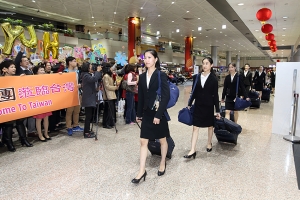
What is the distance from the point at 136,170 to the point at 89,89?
75.9 inches

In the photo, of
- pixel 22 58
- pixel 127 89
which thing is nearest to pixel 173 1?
pixel 127 89

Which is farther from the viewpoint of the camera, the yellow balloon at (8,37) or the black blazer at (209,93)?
the yellow balloon at (8,37)

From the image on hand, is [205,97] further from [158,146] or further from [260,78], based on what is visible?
[260,78]

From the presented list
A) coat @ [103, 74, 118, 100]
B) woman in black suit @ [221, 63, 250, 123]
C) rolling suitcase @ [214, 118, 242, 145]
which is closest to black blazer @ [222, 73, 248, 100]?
woman in black suit @ [221, 63, 250, 123]

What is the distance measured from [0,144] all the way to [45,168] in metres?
1.35

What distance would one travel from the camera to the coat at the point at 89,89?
156 inches

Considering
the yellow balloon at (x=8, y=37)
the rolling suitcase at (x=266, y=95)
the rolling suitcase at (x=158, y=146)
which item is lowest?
the rolling suitcase at (x=158, y=146)

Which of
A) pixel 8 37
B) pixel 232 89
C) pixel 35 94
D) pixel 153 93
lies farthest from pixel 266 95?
pixel 8 37

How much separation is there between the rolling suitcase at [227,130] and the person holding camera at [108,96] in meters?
2.14

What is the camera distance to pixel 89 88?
4078mm

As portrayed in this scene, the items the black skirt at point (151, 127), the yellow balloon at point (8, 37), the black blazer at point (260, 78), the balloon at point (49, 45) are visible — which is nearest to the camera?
the black skirt at point (151, 127)

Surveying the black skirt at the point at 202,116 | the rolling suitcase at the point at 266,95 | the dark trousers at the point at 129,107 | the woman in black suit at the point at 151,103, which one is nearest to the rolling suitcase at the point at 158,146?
the black skirt at the point at 202,116

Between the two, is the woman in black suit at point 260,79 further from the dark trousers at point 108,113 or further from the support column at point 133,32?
the support column at point 133,32

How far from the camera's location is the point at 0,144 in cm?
363
